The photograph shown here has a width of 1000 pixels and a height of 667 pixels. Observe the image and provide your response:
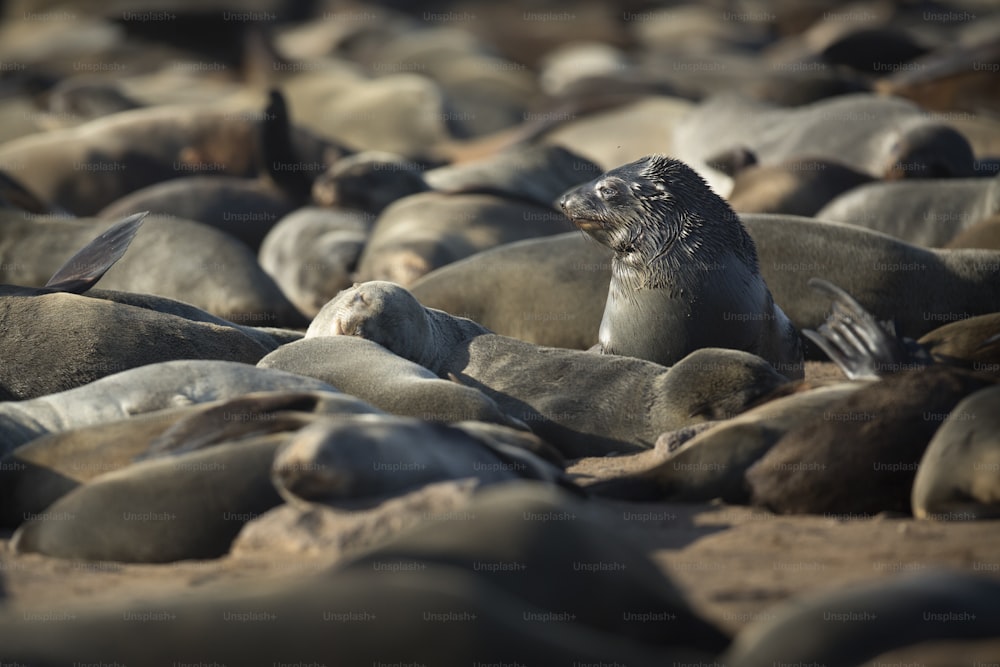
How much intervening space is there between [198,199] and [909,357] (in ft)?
22.2

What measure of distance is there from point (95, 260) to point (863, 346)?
303 cm

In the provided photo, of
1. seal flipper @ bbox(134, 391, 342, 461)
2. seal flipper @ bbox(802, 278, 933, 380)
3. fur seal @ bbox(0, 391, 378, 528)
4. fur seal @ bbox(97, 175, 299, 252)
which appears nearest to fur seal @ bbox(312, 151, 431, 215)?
fur seal @ bbox(97, 175, 299, 252)

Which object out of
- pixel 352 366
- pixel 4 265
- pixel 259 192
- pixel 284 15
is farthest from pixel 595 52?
pixel 352 366

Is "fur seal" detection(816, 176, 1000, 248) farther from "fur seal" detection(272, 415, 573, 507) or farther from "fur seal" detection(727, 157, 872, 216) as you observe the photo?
"fur seal" detection(272, 415, 573, 507)

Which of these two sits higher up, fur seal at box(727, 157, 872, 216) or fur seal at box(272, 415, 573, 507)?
fur seal at box(272, 415, 573, 507)

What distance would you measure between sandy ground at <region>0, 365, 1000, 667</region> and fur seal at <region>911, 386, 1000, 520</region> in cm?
7

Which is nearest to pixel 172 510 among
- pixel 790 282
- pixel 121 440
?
pixel 121 440

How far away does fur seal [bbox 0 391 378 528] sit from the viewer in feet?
13.8

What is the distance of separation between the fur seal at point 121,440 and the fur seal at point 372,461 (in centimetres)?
43

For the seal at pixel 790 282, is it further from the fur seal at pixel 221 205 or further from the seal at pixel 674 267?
the fur seal at pixel 221 205

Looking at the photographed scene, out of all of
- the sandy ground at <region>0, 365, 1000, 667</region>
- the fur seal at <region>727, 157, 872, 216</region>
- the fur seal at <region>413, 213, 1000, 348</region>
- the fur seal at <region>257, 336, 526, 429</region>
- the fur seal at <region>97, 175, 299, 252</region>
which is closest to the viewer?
the sandy ground at <region>0, 365, 1000, 667</region>

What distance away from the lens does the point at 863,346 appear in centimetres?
520

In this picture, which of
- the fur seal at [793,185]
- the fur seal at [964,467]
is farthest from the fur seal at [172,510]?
the fur seal at [793,185]

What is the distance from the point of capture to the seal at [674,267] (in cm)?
599
